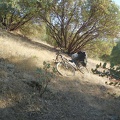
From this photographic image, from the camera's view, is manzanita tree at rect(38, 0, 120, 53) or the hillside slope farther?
manzanita tree at rect(38, 0, 120, 53)

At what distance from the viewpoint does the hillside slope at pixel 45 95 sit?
8.98 m

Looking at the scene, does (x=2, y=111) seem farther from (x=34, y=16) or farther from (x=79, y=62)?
(x=34, y=16)

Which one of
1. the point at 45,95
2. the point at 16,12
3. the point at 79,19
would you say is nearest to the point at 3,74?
the point at 45,95

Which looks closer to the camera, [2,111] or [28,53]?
[2,111]

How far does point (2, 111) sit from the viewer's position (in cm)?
826

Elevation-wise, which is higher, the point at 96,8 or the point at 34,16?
the point at 96,8

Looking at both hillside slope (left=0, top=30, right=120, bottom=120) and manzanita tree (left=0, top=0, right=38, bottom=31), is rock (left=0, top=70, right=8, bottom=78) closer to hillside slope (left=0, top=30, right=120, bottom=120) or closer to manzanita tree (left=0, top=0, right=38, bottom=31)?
hillside slope (left=0, top=30, right=120, bottom=120)

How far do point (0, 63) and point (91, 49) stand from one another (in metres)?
12.9

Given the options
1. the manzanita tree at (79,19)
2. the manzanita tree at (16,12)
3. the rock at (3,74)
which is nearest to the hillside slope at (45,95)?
the rock at (3,74)

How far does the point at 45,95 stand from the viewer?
34.7ft

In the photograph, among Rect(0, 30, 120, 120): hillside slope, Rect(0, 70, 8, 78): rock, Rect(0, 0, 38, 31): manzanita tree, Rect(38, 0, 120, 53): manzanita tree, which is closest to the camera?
Rect(0, 30, 120, 120): hillside slope

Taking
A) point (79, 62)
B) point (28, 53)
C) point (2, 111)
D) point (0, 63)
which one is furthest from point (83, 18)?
point (2, 111)

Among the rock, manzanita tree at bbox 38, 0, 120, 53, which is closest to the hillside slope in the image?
the rock

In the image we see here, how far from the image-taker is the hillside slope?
8.98m
